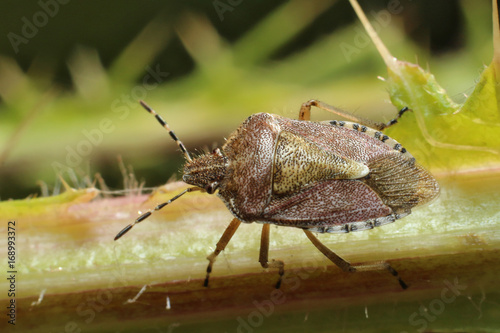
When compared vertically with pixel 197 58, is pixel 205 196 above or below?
below

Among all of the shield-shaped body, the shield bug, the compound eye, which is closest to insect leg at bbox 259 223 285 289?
the shield bug

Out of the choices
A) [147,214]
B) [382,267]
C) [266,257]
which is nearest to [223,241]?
[266,257]

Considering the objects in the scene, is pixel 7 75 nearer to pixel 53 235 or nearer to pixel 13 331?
pixel 53 235

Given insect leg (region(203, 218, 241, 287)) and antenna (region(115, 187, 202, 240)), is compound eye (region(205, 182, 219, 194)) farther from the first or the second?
insect leg (region(203, 218, 241, 287))

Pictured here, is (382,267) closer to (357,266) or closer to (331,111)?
(357,266)

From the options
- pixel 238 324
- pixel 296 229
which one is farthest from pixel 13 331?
pixel 296 229
